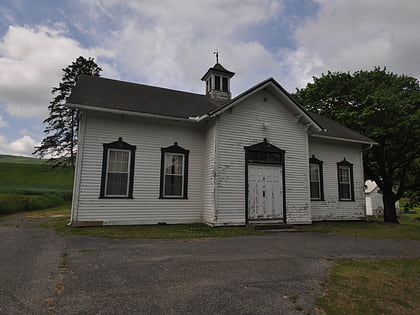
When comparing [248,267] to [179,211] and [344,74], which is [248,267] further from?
[344,74]

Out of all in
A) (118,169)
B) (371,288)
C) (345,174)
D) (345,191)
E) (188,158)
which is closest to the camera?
(371,288)

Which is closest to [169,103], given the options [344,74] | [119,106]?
[119,106]

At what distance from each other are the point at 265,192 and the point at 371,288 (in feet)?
24.0

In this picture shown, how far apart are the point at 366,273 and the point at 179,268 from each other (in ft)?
10.9

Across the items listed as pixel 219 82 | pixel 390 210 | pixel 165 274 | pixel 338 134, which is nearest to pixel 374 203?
pixel 390 210

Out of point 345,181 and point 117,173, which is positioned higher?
point 345,181

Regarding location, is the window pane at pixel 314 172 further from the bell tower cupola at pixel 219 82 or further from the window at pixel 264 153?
the bell tower cupola at pixel 219 82

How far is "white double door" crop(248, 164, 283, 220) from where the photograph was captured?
10906 mm

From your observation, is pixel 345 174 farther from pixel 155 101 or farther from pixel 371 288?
pixel 371 288

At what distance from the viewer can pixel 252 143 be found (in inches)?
442

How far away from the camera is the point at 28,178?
122ft

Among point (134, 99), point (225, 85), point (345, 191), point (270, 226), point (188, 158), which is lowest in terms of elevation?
A: point (270, 226)

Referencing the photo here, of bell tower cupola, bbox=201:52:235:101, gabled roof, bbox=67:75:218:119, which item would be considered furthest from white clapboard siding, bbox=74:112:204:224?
bell tower cupola, bbox=201:52:235:101

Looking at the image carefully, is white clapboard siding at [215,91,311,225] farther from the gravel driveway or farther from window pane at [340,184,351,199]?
window pane at [340,184,351,199]
